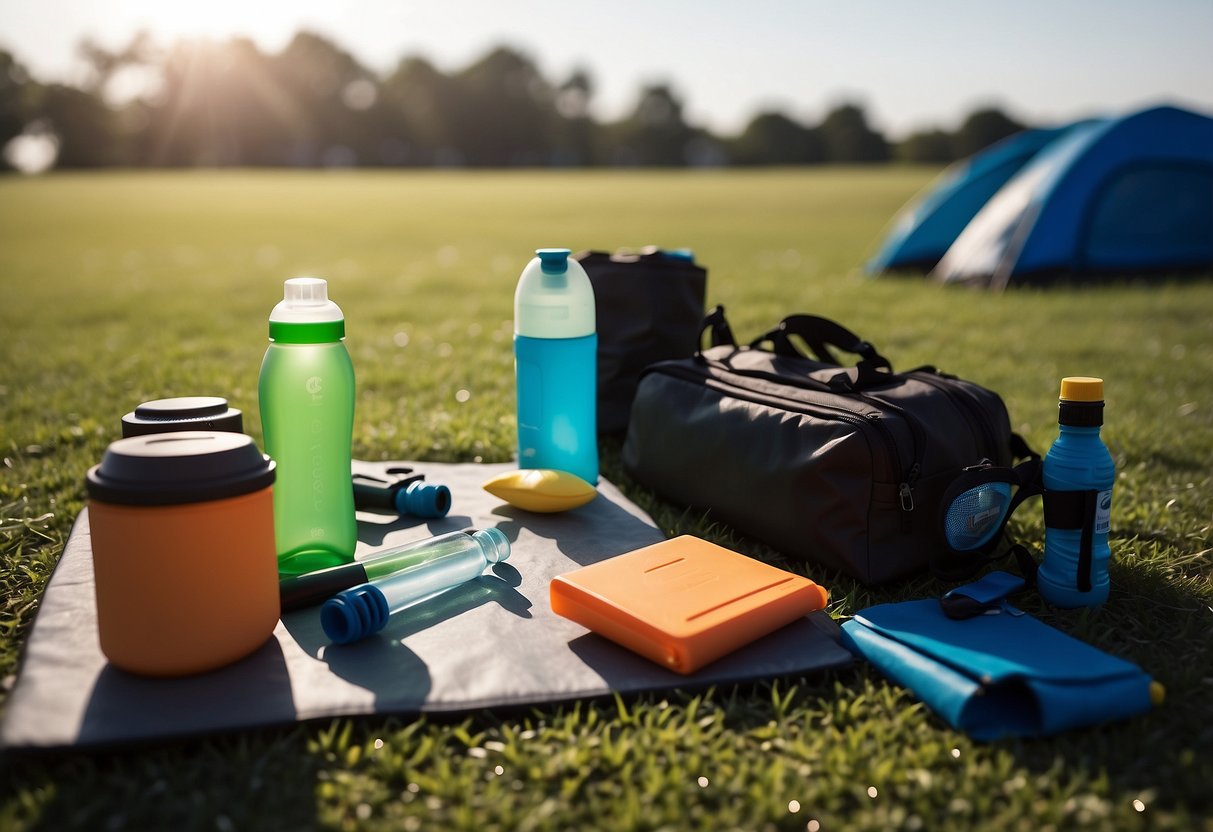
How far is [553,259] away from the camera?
118 inches

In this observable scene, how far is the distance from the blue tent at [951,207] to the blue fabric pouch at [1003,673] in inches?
297

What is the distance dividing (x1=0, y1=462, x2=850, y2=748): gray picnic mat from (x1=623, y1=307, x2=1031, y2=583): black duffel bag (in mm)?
329

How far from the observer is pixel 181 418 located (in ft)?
7.71

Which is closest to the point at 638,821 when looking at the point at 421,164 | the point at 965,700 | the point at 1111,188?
the point at 965,700

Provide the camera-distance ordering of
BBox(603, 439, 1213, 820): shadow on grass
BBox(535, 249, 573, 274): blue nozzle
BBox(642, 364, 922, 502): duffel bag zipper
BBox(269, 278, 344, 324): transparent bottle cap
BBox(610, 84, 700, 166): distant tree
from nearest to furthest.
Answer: BBox(603, 439, 1213, 820): shadow on grass, BBox(269, 278, 344, 324): transparent bottle cap, BBox(642, 364, 922, 502): duffel bag zipper, BBox(535, 249, 573, 274): blue nozzle, BBox(610, 84, 700, 166): distant tree

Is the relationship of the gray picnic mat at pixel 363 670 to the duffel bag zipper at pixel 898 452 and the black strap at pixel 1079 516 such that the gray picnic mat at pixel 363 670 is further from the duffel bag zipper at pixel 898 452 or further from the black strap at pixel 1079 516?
the black strap at pixel 1079 516

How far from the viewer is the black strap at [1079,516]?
226 cm

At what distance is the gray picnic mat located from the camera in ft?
5.87

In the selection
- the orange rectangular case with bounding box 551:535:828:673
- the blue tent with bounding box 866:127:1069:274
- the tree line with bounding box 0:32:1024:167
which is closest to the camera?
the orange rectangular case with bounding box 551:535:828:673

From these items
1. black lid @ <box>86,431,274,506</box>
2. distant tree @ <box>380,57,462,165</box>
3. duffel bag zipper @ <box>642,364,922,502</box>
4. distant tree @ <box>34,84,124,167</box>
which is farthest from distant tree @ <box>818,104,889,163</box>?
black lid @ <box>86,431,274,506</box>

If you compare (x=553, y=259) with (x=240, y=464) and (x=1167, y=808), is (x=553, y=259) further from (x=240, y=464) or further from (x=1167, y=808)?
(x=1167, y=808)

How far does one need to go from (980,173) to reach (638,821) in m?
9.01

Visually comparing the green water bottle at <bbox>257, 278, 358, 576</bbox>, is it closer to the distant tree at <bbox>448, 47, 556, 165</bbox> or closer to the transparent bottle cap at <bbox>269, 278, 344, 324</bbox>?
the transparent bottle cap at <bbox>269, 278, 344, 324</bbox>

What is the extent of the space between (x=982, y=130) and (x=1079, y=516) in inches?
2549
